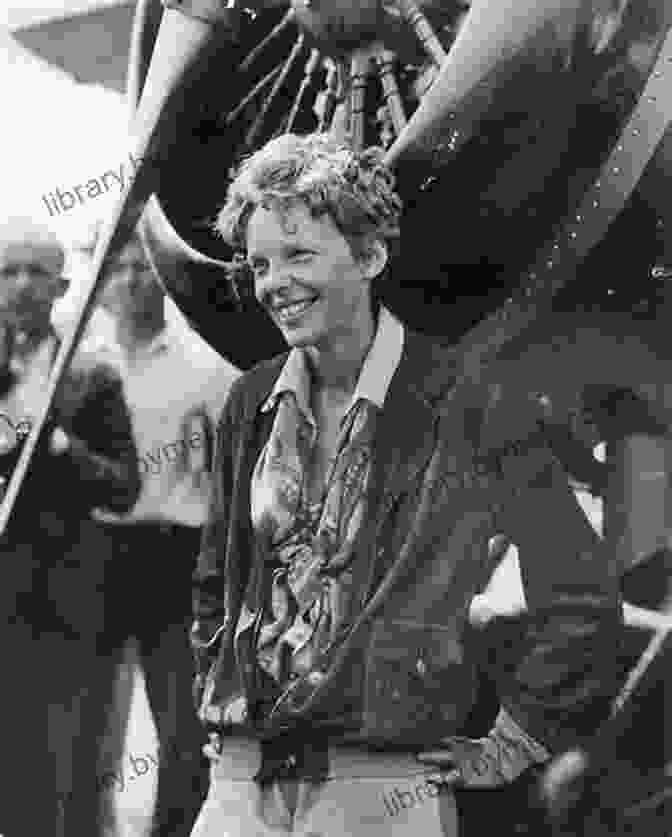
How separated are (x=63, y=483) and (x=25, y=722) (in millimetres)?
512

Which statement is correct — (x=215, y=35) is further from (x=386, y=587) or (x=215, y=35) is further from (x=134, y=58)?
(x=386, y=587)

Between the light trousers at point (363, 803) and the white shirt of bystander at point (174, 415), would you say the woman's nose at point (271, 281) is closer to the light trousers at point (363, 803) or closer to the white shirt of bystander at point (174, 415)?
the white shirt of bystander at point (174, 415)

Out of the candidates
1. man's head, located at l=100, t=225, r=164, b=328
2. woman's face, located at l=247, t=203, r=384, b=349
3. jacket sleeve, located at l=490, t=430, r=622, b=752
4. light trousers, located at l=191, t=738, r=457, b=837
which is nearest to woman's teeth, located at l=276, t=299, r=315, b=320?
woman's face, located at l=247, t=203, r=384, b=349

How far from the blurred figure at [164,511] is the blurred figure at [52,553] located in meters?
0.04

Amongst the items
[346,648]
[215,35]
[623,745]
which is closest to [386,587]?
[346,648]

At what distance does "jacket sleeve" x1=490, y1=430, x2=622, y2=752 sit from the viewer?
2.74 metres

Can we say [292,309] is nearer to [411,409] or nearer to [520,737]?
[411,409]

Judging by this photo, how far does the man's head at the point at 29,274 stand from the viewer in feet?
10.2

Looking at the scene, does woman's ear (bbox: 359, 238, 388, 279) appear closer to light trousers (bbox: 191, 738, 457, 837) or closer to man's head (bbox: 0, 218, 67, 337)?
man's head (bbox: 0, 218, 67, 337)

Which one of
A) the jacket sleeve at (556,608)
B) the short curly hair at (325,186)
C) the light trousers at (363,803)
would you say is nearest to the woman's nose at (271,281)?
the short curly hair at (325,186)

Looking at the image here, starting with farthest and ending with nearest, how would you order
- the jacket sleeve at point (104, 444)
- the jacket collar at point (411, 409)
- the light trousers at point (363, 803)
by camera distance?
the jacket sleeve at point (104, 444) → the jacket collar at point (411, 409) → the light trousers at point (363, 803)

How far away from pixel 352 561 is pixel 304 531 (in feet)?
0.40

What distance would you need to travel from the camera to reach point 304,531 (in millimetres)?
2850

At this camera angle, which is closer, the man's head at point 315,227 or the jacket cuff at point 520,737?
the jacket cuff at point 520,737
